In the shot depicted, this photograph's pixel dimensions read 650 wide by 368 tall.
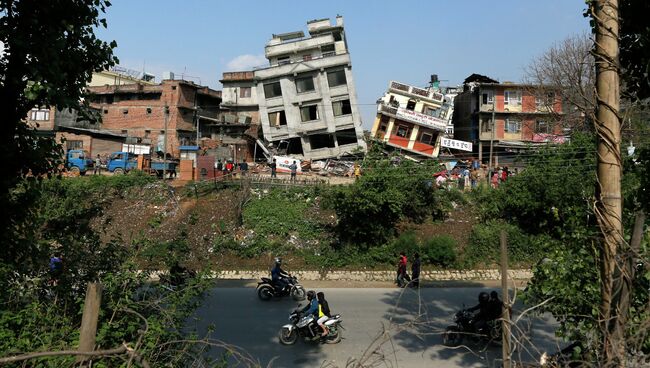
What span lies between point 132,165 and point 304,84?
1442 cm

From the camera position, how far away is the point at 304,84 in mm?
40000

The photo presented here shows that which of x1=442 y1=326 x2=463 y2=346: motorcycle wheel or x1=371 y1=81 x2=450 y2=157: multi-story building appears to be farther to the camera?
x1=371 y1=81 x2=450 y2=157: multi-story building

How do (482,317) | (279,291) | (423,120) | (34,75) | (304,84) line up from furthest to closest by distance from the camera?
(304,84), (423,120), (279,291), (482,317), (34,75)

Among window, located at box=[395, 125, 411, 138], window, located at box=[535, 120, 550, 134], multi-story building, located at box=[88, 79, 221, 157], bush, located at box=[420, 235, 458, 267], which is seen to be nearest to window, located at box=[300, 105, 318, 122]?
window, located at box=[395, 125, 411, 138]

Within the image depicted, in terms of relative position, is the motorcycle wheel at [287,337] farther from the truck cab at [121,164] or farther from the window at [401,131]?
the window at [401,131]

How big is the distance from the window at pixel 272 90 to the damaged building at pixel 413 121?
26.8 ft

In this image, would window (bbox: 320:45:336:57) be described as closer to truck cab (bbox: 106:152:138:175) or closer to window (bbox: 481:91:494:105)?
window (bbox: 481:91:494:105)

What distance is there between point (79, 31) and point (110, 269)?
3.29 m

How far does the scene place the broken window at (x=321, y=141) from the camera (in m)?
40.9

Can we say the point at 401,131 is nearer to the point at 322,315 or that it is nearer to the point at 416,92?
the point at 416,92

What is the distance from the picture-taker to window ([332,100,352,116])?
3972 centimetres

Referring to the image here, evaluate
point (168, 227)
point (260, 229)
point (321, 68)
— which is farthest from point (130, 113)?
point (260, 229)

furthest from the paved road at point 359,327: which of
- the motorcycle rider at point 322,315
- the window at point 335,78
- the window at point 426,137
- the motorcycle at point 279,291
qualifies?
the window at point 335,78

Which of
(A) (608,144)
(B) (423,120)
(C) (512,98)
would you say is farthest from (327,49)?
(A) (608,144)
